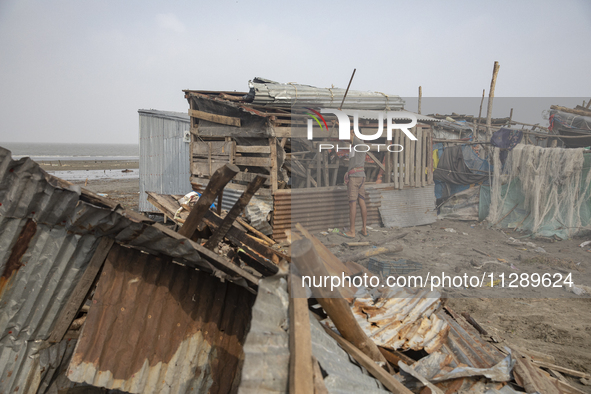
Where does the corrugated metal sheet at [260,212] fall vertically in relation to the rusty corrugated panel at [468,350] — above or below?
above

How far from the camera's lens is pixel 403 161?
4.34 m

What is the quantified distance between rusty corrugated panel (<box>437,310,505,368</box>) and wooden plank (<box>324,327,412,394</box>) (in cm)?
89

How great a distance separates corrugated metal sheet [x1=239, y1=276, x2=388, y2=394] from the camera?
1699 mm

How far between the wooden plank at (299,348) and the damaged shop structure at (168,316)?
0.5 inches

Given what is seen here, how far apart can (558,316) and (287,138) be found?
6647mm

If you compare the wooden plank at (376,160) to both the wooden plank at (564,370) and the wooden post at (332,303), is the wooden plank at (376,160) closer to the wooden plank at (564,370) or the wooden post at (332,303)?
the wooden post at (332,303)

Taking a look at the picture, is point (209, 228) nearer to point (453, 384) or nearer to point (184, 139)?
point (453, 384)

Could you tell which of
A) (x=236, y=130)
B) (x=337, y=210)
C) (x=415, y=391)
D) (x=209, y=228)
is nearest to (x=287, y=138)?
(x=236, y=130)

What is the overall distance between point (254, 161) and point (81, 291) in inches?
254

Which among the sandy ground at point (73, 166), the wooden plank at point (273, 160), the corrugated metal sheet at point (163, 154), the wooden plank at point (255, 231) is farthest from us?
the sandy ground at point (73, 166)

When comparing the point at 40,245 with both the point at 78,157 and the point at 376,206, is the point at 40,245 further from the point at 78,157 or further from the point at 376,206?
the point at 78,157

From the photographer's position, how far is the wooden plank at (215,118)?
932cm

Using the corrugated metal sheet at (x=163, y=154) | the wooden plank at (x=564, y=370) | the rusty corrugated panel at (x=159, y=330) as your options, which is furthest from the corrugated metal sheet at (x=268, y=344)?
the corrugated metal sheet at (x=163, y=154)

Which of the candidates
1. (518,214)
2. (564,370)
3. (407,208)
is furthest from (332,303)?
(518,214)
